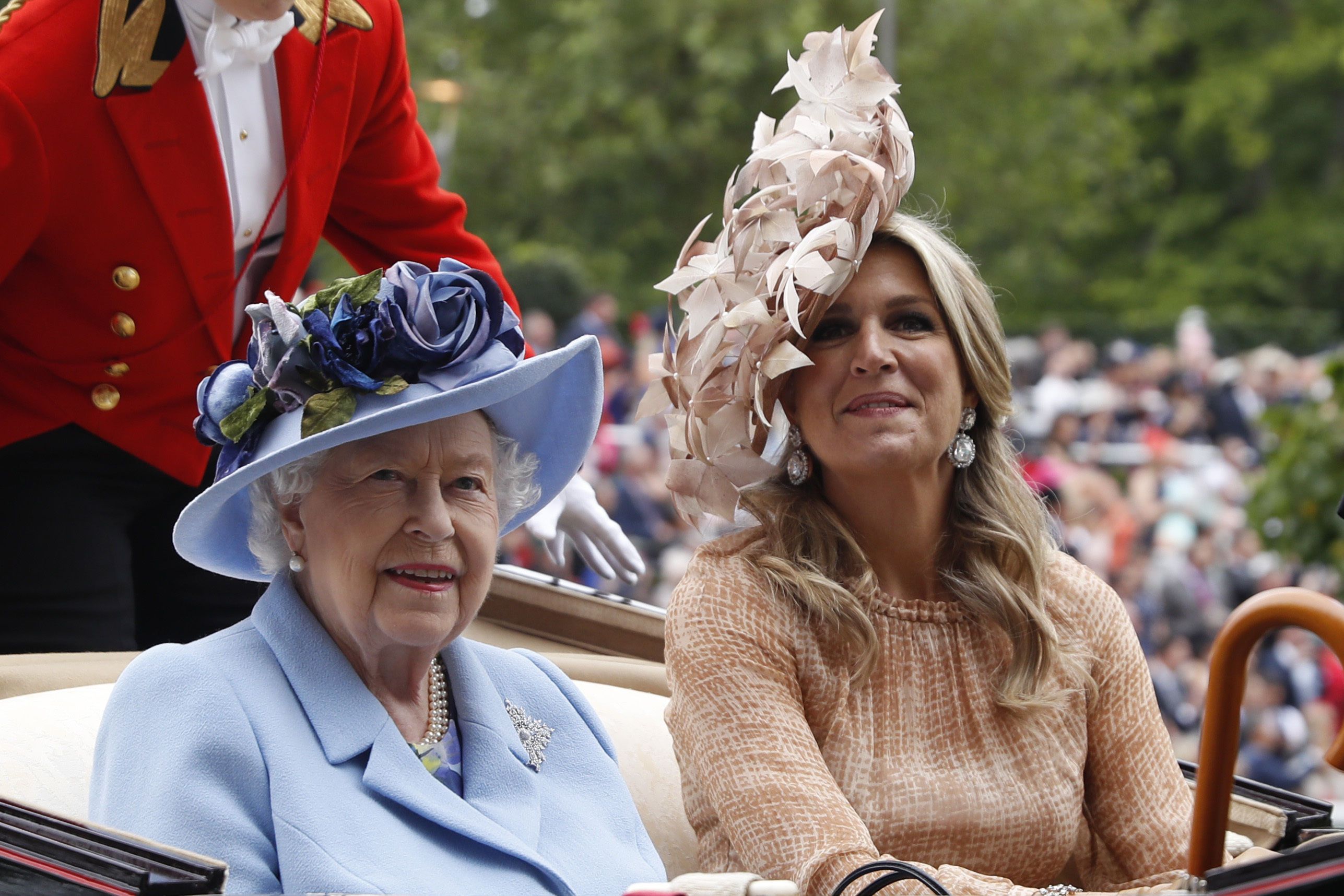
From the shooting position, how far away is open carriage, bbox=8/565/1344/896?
61.8 inches

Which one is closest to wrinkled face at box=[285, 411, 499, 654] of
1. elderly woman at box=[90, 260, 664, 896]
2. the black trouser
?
elderly woman at box=[90, 260, 664, 896]

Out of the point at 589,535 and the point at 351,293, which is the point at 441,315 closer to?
the point at 351,293

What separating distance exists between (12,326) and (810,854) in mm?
1508

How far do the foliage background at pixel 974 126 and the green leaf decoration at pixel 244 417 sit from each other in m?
12.9

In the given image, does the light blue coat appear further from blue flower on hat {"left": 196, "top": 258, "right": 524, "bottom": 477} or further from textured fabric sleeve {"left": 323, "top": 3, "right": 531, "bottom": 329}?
textured fabric sleeve {"left": 323, "top": 3, "right": 531, "bottom": 329}

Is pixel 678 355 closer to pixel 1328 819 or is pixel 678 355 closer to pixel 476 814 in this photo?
pixel 476 814

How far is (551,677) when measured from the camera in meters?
2.38

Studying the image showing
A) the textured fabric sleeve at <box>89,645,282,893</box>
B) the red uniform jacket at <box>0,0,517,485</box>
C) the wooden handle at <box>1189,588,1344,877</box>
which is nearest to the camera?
the wooden handle at <box>1189,588,1344,877</box>

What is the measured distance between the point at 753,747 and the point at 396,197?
133cm

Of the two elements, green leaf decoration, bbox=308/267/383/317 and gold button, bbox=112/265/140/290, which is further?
gold button, bbox=112/265/140/290

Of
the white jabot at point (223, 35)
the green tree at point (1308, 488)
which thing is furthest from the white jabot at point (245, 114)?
the green tree at point (1308, 488)

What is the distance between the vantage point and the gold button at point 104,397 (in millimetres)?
2701

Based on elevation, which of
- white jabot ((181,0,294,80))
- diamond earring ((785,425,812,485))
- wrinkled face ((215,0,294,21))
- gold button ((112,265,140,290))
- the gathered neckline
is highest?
white jabot ((181,0,294,80))

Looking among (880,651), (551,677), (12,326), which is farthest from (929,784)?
(12,326)
